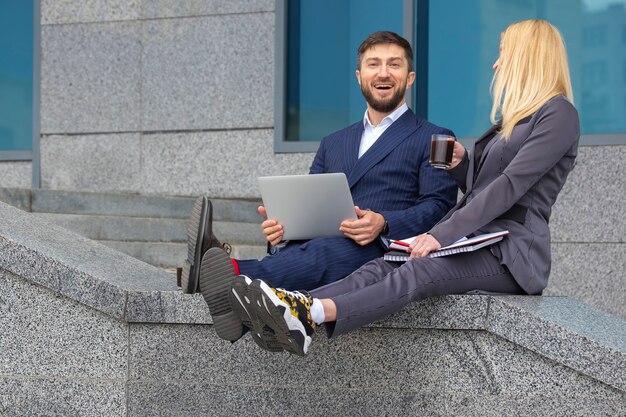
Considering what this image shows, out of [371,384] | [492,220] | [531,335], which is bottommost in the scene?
[371,384]

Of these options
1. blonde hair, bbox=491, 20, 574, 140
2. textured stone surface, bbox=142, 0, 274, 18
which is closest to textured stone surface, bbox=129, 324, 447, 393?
blonde hair, bbox=491, 20, 574, 140

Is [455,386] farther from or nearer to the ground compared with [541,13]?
nearer to the ground

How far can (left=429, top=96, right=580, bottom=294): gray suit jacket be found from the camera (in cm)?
397

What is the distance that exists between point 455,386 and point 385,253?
0.67 m

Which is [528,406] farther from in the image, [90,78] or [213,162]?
[90,78]

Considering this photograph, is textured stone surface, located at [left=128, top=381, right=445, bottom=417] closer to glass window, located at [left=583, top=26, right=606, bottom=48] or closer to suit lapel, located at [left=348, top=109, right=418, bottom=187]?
suit lapel, located at [left=348, top=109, right=418, bottom=187]

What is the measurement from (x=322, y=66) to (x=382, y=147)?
13.8 ft

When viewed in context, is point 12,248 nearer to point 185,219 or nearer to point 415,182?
point 415,182

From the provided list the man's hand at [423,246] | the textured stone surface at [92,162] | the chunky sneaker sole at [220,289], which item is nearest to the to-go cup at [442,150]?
the man's hand at [423,246]

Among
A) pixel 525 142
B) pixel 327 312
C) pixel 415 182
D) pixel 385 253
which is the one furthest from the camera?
pixel 415 182

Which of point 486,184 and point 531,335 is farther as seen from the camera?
point 486,184

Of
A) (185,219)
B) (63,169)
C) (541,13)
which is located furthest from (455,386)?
(63,169)

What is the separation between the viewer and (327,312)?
377 cm

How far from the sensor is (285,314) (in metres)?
3.57
